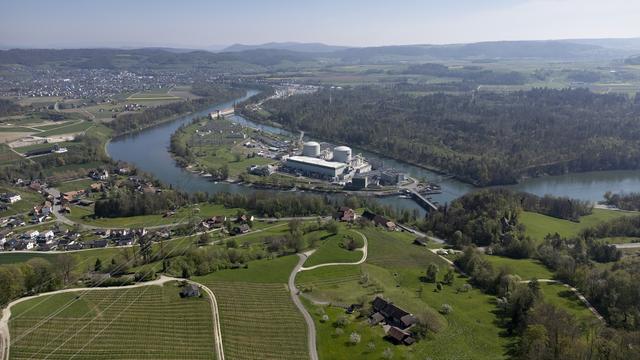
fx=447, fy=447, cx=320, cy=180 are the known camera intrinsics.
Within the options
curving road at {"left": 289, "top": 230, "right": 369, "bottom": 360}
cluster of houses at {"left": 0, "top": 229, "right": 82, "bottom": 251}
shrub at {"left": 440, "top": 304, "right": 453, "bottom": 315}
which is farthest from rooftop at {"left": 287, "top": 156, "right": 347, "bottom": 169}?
shrub at {"left": 440, "top": 304, "right": 453, "bottom": 315}

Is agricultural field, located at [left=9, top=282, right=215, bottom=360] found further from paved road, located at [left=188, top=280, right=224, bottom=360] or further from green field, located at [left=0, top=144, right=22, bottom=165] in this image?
green field, located at [left=0, top=144, right=22, bottom=165]

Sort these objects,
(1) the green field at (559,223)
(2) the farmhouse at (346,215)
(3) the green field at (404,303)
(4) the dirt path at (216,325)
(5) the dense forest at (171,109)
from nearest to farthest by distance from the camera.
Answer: (4) the dirt path at (216,325), (3) the green field at (404,303), (1) the green field at (559,223), (2) the farmhouse at (346,215), (5) the dense forest at (171,109)

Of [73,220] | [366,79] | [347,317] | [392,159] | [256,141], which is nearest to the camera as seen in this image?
[347,317]

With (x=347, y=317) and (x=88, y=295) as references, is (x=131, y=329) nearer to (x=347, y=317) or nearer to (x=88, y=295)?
(x=88, y=295)

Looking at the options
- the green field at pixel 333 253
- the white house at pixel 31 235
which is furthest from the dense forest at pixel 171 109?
the green field at pixel 333 253

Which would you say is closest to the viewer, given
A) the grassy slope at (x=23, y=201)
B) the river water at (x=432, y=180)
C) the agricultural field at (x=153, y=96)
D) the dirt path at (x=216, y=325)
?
the dirt path at (x=216, y=325)

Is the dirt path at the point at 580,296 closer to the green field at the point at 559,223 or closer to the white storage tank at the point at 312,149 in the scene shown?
the green field at the point at 559,223

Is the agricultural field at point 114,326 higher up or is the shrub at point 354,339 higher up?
the agricultural field at point 114,326

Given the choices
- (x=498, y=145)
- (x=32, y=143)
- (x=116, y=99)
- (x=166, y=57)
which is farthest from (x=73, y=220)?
(x=166, y=57)
